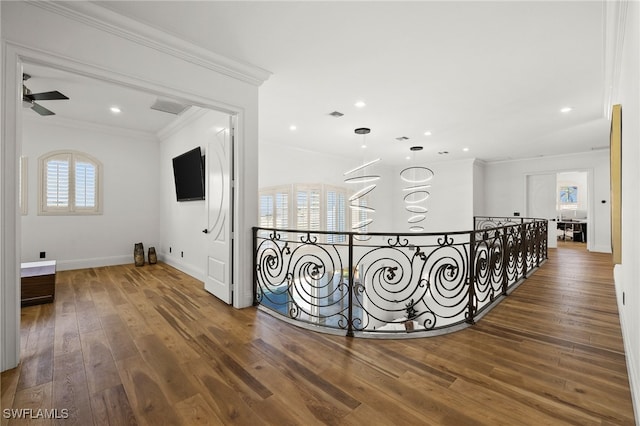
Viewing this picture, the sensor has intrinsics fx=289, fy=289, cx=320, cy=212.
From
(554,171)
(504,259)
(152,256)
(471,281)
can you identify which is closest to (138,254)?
(152,256)

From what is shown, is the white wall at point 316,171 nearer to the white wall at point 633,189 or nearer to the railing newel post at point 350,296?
the railing newel post at point 350,296

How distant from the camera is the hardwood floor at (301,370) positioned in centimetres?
164

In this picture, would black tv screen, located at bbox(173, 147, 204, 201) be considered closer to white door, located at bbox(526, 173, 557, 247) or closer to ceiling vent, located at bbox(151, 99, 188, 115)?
ceiling vent, located at bbox(151, 99, 188, 115)

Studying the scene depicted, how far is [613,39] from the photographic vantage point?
2439mm

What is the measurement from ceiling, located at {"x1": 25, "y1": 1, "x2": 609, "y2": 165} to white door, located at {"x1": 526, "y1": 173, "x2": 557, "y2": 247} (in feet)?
10.0

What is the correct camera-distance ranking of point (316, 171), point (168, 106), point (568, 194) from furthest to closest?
point (568, 194)
point (316, 171)
point (168, 106)

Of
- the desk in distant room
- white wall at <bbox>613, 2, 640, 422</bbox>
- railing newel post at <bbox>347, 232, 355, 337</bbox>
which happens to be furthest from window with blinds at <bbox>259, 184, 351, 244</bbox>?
the desk in distant room

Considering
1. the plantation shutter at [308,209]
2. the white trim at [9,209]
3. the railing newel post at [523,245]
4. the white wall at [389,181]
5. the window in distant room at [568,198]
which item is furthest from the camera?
the window in distant room at [568,198]

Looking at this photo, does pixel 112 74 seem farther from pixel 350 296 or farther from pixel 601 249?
pixel 601 249

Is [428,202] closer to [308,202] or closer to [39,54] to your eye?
[308,202]

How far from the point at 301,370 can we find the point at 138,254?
194 inches

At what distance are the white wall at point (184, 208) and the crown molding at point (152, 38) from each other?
76cm

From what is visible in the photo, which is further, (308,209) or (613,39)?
(308,209)

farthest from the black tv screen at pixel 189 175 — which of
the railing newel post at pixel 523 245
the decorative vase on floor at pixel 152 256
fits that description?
the railing newel post at pixel 523 245
